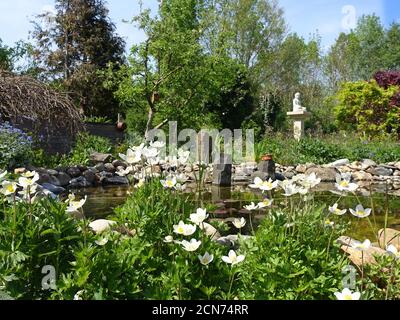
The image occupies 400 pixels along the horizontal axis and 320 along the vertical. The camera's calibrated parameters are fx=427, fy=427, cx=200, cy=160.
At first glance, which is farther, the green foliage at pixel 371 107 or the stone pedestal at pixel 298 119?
the green foliage at pixel 371 107

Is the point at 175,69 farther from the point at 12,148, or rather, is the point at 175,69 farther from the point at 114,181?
the point at 12,148

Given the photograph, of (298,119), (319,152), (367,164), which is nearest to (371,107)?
(298,119)

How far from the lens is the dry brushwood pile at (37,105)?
746 centimetres

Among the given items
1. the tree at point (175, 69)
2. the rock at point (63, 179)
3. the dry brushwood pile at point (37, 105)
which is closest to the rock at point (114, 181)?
the rock at point (63, 179)

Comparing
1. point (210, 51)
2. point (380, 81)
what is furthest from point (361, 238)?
point (380, 81)

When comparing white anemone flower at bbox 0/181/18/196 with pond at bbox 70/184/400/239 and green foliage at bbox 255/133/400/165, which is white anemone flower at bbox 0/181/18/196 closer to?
pond at bbox 70/184/400/239

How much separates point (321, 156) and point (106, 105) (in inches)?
369

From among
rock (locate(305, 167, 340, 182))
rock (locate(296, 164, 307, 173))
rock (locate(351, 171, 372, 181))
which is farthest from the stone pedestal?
rock (locate(305, 167, 340, 182))

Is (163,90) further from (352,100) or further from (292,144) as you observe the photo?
(352,100)

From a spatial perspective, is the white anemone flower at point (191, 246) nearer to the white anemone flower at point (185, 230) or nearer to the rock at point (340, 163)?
the white anemone flower at point (185, 230)

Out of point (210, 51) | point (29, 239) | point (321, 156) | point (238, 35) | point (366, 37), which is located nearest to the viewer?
point (29, 239)

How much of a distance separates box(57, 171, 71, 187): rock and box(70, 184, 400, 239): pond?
2.11ft

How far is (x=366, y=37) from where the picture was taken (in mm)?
23375

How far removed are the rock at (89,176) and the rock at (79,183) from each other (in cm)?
12
